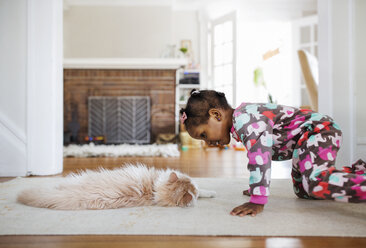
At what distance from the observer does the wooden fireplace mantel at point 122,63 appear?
495 cm

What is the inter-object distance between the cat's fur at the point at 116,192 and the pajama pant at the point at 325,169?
18.1 inches

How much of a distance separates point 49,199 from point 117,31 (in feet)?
15.9

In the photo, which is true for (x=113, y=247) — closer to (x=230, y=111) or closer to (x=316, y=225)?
(x=316, y=225)

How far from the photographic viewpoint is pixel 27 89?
83.0 inches

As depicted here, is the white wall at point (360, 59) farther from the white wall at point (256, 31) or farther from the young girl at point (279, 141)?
the white wall at point (256, 31)

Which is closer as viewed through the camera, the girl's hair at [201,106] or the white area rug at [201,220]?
the white area rug at [201,220]

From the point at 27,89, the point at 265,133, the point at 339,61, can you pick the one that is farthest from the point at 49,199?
the point at 339,61

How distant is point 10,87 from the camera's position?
2.11 m

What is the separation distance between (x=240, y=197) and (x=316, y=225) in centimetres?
45

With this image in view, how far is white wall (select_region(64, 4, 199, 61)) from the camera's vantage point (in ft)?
18.0

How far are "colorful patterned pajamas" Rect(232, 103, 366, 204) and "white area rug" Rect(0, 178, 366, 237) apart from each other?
9 centimetres

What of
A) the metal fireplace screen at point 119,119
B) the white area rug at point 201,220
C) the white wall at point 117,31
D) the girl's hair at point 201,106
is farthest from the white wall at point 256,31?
the white area rug at point 201,220

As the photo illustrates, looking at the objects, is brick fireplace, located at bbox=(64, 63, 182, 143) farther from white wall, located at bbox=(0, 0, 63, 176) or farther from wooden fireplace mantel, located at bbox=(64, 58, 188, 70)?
white wall, located at bbox=(0, 0, 63, 176)

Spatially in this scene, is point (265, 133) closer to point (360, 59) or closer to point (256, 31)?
point (360, 59)
